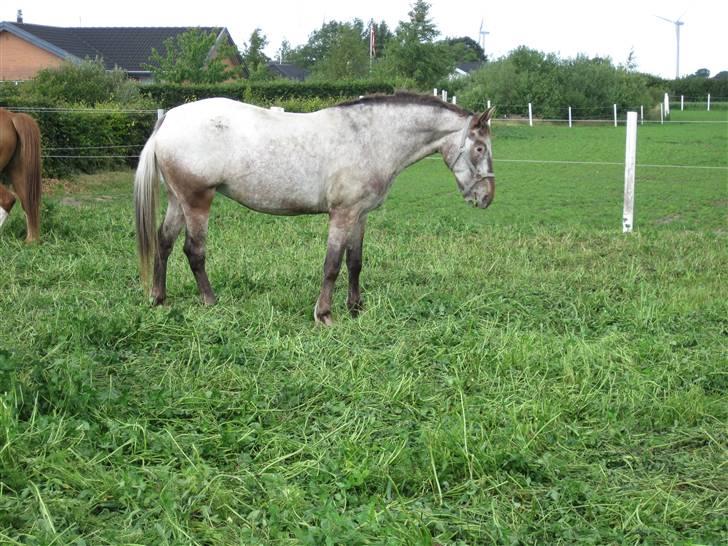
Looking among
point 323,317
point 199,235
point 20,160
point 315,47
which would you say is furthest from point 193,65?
point 315,47

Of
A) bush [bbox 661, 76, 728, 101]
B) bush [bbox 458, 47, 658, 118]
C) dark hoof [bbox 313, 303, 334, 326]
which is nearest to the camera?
dark hoof [bbox 313, 303, 334, 326]

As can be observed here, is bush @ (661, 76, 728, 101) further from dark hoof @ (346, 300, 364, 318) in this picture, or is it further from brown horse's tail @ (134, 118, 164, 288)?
brown horse's tail @ (134, 118, 164, 288)

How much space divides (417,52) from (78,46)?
611 inches

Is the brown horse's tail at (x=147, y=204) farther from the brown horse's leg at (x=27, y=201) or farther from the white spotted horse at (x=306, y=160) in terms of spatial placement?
the brown horse's leg at (x=27, y=201)

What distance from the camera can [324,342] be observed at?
18.1 feet

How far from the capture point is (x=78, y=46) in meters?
39.2

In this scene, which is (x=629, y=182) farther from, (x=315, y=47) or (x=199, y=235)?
(x=315, y=47)

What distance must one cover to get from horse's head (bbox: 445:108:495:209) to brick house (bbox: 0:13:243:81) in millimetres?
31787

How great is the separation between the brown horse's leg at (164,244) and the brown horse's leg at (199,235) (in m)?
0.25

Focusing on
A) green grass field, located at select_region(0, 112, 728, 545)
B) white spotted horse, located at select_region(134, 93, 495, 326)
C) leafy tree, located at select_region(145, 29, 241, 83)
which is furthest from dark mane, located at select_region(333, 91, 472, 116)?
leafy tree, located at select_region(145, 29, 241, 83)

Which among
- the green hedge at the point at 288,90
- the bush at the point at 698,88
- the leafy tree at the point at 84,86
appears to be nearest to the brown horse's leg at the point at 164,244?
the leafy tree at the point at 84,86

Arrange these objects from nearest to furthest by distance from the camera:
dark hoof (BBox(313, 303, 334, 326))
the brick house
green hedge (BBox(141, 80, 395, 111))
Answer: dark hoof (BBox(313, 303, 334, 326)), green hedge (BBox(141, 80, 395, 111)), the brick house

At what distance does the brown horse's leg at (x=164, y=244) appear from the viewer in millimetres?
6699

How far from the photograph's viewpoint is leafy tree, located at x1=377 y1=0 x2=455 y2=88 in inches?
1604
